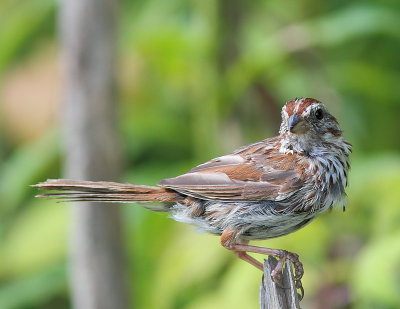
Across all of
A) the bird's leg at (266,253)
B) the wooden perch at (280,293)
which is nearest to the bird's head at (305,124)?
the bird's leg at (266,253)

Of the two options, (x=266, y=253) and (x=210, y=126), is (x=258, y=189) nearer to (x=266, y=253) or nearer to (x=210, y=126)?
(x=266, y=253)

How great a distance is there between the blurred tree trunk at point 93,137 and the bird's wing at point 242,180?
6.25 ft

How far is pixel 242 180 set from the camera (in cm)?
452

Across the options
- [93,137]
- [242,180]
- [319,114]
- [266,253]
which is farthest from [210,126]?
[266,253]

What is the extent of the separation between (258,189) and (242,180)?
9 centimetres

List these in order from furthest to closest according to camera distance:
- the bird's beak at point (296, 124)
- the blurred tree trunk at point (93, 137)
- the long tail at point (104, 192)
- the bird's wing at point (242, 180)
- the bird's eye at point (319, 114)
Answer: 1. the blurred tree trunk at point (93, 137)
2. the bird's eye at point (319, 114)
3. the bird's beak at point (296, 124)
4. the bird's wing at point (242, 180)
5. the long tail at point (104, 192)

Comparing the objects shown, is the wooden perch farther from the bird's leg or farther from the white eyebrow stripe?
the white eyebrow stripe

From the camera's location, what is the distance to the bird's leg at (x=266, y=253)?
13.6 ft

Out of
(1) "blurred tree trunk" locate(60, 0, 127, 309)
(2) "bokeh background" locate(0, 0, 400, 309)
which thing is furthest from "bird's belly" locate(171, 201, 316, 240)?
(1) "blurred tree trunk" locate(60, 0, 127, 309)

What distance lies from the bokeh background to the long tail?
1.55 m

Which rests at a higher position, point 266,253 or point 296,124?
point 296,124

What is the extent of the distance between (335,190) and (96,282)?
8.05 feet

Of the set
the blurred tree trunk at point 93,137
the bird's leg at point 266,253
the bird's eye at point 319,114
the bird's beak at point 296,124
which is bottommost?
the bird's leg at point 266,253

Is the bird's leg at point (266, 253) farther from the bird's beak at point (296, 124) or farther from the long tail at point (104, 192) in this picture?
the bird's beak at point (296, 124)
